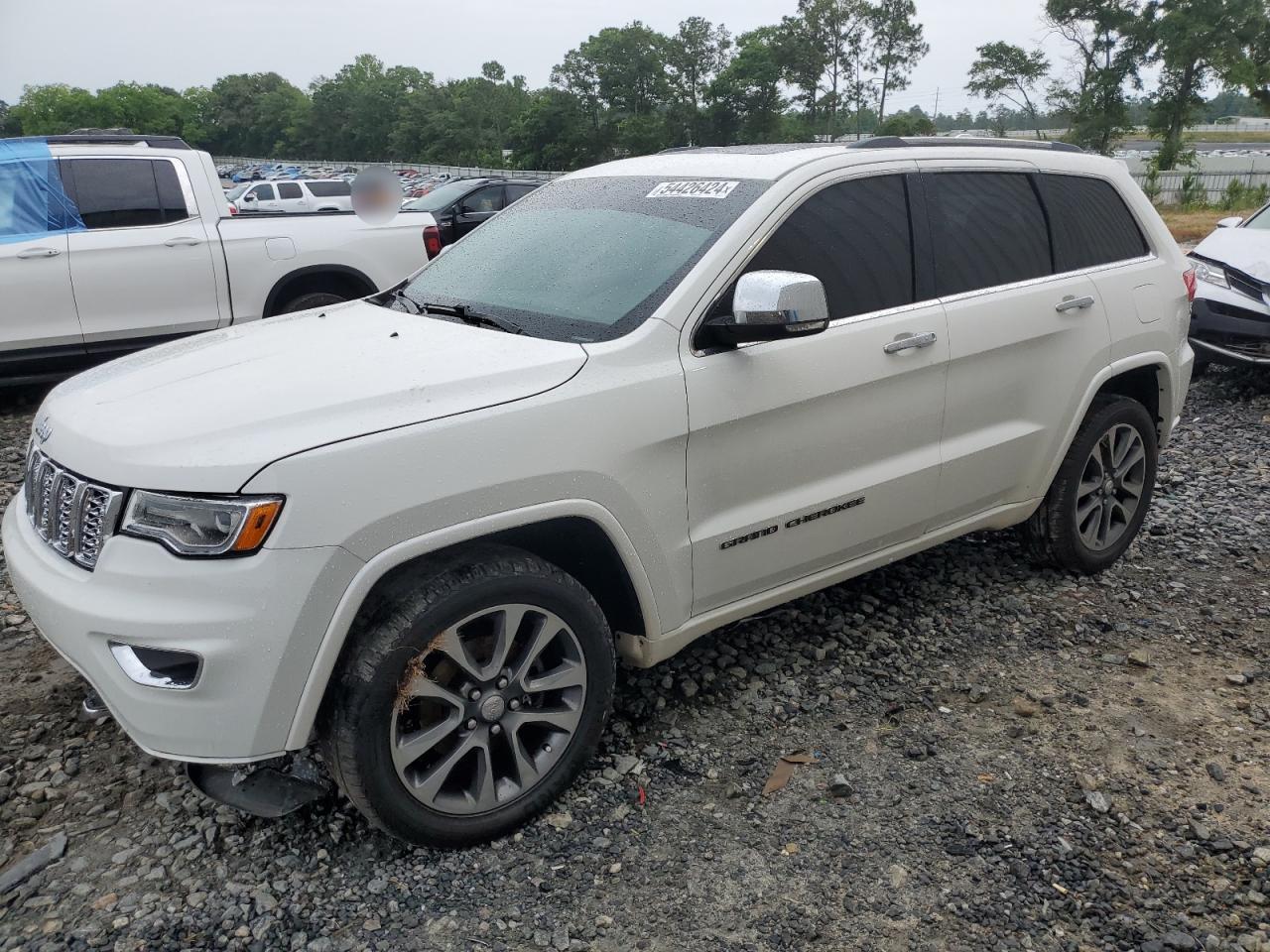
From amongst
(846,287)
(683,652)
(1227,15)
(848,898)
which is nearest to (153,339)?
(683,652)

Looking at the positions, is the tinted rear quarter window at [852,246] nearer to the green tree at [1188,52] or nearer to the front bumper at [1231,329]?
the front bumper at [1231,329]

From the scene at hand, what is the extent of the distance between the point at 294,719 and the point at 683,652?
1.78 meters

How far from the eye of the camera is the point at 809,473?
3.27m

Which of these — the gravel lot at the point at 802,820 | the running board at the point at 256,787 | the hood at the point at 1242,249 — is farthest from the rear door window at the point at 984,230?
the hood at the point at 1242,249

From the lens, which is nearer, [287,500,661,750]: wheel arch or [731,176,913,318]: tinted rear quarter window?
[287,500,661,750]: wheel arch

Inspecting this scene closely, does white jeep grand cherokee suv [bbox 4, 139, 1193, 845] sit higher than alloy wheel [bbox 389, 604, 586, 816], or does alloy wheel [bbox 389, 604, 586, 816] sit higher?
white jeep grand cherokee suv [bbox 4, 139, 1193, 845]

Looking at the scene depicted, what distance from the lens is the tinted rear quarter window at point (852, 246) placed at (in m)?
3.25

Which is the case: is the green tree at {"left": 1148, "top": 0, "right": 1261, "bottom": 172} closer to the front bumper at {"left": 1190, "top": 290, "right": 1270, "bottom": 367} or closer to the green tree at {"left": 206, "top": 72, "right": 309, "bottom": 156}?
the front bumper at {"left": 1190, "top": 290, "right": 1270, "bottom": 367}

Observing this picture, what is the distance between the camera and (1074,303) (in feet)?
13.0

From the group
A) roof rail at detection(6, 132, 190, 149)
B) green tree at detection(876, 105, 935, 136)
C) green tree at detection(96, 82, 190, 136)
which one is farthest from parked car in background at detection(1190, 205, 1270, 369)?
green tree at detection(96, 82, 190, 136)

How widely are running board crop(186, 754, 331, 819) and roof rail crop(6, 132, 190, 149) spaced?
5.99 m

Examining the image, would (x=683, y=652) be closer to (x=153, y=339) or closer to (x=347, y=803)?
(x=347, y=803)

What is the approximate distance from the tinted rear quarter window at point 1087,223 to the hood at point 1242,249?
414cm

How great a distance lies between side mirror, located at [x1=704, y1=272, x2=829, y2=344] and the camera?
9.28ft
